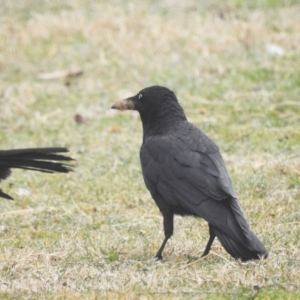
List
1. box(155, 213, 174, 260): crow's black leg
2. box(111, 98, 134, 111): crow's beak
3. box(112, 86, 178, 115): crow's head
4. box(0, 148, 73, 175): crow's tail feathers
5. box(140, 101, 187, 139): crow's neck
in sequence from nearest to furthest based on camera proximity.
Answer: box(155, 213, 174, 260): crow's black leg < box(0, 148, 73, 175): crow's tail feathers < box(140, 101, 187, 139): crow's neck < box(112, 86, 178, 115): crow's head < box(111, 98, 134, 111): crow's beak

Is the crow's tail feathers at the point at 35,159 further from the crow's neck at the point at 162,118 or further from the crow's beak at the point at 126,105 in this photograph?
the crow's beak at the point at 126,105

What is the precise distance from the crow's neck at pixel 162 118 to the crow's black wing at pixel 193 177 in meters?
0.15

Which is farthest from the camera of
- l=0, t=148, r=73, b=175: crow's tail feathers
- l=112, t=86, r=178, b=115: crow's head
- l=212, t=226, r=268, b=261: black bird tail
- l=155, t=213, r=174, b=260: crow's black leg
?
l=112, t=86, r=178, b=115: crow's head

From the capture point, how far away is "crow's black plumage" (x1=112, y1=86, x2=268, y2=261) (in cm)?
493

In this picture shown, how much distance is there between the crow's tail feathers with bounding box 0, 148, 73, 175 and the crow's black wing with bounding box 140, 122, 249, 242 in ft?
1.79

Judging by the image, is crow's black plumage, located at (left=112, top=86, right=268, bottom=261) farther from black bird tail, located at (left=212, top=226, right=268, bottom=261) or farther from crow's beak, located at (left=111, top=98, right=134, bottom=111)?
crow's beak, located at (left=111, top=98, right=134, bottom=111)

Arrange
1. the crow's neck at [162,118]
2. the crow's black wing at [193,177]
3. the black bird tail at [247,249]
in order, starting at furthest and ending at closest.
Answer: the crow's neck at [162,118]
the crow's black wing at [193,177]
the black bird tail at [247,249]

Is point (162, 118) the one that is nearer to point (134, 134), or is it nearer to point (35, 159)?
point (35, 159)

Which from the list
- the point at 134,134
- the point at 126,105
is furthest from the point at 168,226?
the point at 134,134

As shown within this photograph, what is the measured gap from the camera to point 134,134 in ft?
31.2

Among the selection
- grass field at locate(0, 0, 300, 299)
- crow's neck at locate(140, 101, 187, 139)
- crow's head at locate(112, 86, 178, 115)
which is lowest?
grass field at locate(0, 0, 300, 299)

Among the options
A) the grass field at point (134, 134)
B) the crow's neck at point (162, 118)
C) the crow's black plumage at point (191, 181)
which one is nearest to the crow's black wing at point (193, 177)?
the crow's black plumage at point (191, 181)

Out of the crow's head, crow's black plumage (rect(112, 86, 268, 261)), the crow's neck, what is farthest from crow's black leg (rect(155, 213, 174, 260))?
the crow's head

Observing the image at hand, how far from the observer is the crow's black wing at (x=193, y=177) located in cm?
501
